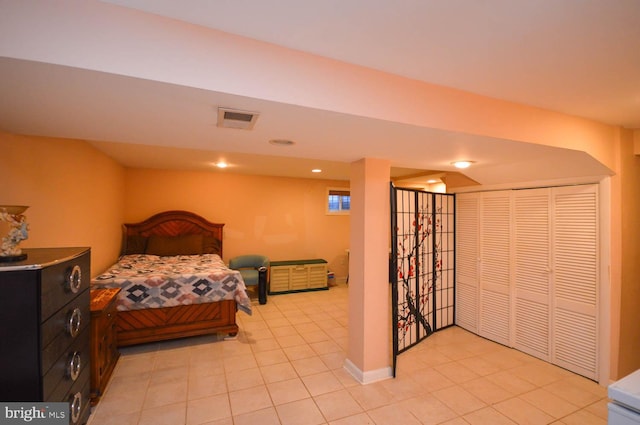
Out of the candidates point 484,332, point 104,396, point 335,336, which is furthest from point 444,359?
point 104,396

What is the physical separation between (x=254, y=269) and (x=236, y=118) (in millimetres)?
4334

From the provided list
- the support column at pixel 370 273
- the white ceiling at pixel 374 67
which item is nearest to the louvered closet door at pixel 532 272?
the white ceiling at pixel 374 67

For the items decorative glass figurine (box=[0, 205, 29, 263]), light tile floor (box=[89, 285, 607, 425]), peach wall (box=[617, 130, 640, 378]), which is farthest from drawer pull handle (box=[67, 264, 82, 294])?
peach wall (box=[617, 130, 640, 378])

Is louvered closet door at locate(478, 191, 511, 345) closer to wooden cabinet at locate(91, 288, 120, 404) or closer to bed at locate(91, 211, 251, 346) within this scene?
bed at locate(91, 211, 251, 346)

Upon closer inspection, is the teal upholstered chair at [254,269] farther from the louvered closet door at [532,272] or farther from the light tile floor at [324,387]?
the louvered closet door at [532,272]

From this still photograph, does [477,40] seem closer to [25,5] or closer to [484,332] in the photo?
[25,5]

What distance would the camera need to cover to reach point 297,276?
5.70 m

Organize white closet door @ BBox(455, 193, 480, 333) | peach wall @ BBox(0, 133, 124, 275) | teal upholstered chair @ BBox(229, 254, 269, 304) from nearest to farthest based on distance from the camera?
peach wall @ BBox(0, 133, 124, 275) < white closet door @ BBox(455, 193, 480, 333) < teal upholstered chair @ BBox(229, 254, 269, 304)

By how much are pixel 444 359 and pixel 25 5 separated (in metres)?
3.97

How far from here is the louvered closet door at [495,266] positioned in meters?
3.42

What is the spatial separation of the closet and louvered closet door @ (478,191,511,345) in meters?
0.01

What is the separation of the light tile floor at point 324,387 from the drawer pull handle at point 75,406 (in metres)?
0.47

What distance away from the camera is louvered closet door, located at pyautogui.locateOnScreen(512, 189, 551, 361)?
306 cm

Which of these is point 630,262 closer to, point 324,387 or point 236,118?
point 324,387
